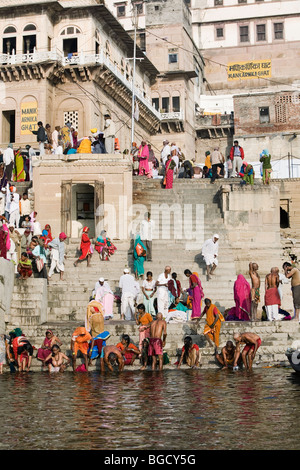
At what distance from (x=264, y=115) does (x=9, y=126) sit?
1457 centimetres

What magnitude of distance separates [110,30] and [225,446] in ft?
103

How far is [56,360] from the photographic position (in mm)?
12328

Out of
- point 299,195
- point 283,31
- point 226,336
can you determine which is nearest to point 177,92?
point 283,31

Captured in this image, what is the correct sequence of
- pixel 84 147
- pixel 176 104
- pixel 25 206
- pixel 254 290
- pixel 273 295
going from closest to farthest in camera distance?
pixel 273 295 < pixel 254 290 < pixel 25 206 < pixel 84 147 < pixel 176 104

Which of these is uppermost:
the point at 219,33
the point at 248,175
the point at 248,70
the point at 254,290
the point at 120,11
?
the point at 120,11

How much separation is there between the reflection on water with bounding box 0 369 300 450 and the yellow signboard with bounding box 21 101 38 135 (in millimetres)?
21747

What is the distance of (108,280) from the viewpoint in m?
16.0

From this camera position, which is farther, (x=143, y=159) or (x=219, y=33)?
(x=219, y=33)

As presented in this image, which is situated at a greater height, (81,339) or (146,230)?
(146,230)

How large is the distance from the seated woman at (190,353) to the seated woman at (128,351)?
0.77m

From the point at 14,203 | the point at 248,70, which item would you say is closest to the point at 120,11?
the point at 248,70

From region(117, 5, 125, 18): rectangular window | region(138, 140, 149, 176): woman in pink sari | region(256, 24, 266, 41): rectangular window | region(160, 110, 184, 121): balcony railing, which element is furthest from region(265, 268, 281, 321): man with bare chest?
region(117, 5, 125, 18): rectangular window

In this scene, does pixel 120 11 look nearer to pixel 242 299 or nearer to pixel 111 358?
pixel 242 299

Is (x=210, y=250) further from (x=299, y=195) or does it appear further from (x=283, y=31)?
(x=283, y=31)
